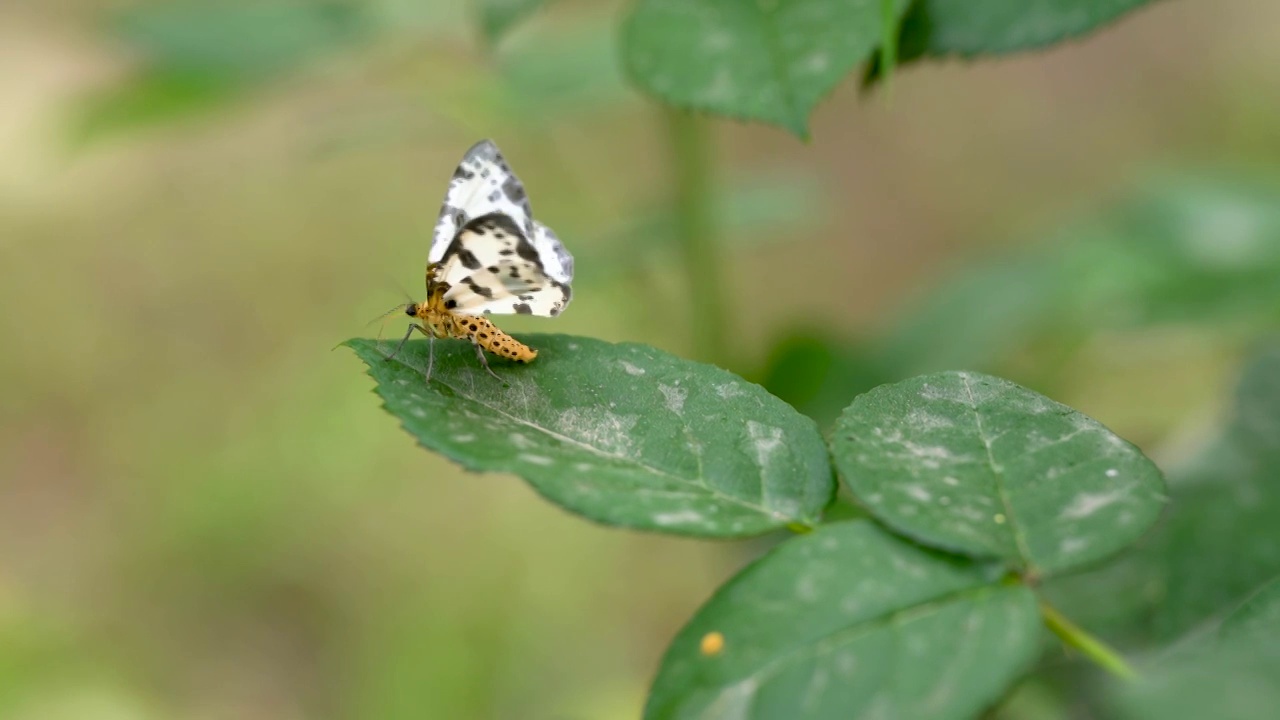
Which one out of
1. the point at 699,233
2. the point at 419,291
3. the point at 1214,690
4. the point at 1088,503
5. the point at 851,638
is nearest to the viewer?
the point at 1214,690

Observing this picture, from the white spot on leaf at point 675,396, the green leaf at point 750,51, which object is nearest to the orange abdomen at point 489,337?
the white spot on leaf at point 675,396

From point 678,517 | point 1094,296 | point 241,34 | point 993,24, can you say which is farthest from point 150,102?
point 1094,296

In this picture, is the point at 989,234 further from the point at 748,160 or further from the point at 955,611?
the point at 955,611

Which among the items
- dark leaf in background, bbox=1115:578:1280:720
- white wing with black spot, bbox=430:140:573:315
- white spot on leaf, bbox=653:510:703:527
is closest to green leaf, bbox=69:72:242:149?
white wing with black spot, bbox=430:140:573:315

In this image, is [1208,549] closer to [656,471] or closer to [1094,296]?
[656,471]

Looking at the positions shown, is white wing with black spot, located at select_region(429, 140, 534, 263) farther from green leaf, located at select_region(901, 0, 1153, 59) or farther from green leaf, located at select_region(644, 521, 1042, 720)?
green leaf, located at select_region(644, 521, 1042, 720)

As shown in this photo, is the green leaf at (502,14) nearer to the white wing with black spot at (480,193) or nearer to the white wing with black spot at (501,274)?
the white wing with black spot at (480,193)
